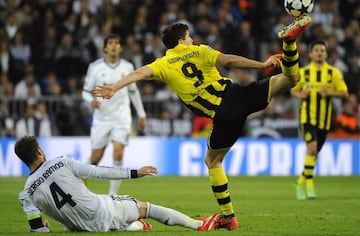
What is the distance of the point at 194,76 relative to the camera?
1016 cm

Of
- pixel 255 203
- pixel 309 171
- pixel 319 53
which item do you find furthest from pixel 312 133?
pixel 255 203

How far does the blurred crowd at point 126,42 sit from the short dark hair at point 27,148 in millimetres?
12343

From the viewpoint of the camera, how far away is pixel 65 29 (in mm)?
23469

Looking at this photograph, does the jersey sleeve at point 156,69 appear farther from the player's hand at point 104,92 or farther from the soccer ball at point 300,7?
the soccer ball at point 300,7

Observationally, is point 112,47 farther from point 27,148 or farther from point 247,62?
point 27,148

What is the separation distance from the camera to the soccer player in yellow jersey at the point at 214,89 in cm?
994

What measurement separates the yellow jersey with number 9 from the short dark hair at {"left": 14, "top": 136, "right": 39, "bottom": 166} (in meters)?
1.81

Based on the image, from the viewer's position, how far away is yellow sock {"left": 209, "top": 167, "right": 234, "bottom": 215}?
1019 cm

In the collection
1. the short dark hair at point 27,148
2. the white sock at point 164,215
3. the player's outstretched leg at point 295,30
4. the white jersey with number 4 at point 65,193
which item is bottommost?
the white sock at point 164,215

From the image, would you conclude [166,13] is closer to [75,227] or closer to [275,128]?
[275,128]

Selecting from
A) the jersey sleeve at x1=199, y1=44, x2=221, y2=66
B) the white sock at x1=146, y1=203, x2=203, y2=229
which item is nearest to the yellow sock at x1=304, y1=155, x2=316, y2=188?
the jersey sleeve at x1=199, y1=44, x2=221, y2=66

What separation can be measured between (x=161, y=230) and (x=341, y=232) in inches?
78.2

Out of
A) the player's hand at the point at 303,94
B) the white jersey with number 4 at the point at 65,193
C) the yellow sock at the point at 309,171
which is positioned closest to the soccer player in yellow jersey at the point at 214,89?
the white jersey with number 4 at the point at 65,193

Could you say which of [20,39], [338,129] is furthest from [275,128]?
[20,39]
